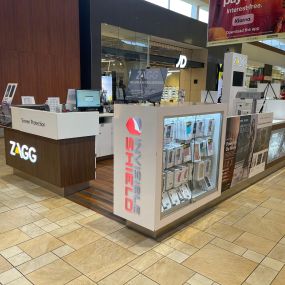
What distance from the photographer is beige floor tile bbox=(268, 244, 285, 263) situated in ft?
8.11

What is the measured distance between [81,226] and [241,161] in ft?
7.70

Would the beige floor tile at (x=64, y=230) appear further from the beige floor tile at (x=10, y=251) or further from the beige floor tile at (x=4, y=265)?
the beige floor tile at (x=4, y=265)

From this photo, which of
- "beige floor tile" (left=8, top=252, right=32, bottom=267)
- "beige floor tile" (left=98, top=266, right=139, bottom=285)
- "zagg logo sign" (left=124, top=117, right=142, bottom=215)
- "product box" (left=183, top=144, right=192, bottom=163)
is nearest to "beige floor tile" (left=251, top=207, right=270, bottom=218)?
"product box" (left=183, top=144, right=192, bottom=163)

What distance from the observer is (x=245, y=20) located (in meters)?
4.87

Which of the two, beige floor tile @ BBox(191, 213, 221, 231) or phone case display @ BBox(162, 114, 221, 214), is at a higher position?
phone case display @ BBox(162, 114, 221, 214)

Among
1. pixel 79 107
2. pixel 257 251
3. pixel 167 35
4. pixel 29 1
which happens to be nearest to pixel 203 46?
pixel 167 35

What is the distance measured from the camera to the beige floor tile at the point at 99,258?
220cm

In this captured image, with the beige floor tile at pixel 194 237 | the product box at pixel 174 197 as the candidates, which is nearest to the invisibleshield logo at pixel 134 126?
the product box at pixel 174 197

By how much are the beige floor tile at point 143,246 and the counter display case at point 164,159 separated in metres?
0.12

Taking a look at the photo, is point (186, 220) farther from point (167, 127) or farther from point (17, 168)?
point (17, 168)

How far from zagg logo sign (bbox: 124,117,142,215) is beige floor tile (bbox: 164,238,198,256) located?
42 cm

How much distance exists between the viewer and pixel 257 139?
4195mm

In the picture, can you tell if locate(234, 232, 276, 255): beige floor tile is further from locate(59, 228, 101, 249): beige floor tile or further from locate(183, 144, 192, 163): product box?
locate(59, 228, 101, 249): beige floor tile

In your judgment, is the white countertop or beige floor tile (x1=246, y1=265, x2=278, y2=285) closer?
beige floor tile (x1=246, y1=265, x2=278, y2=285)
